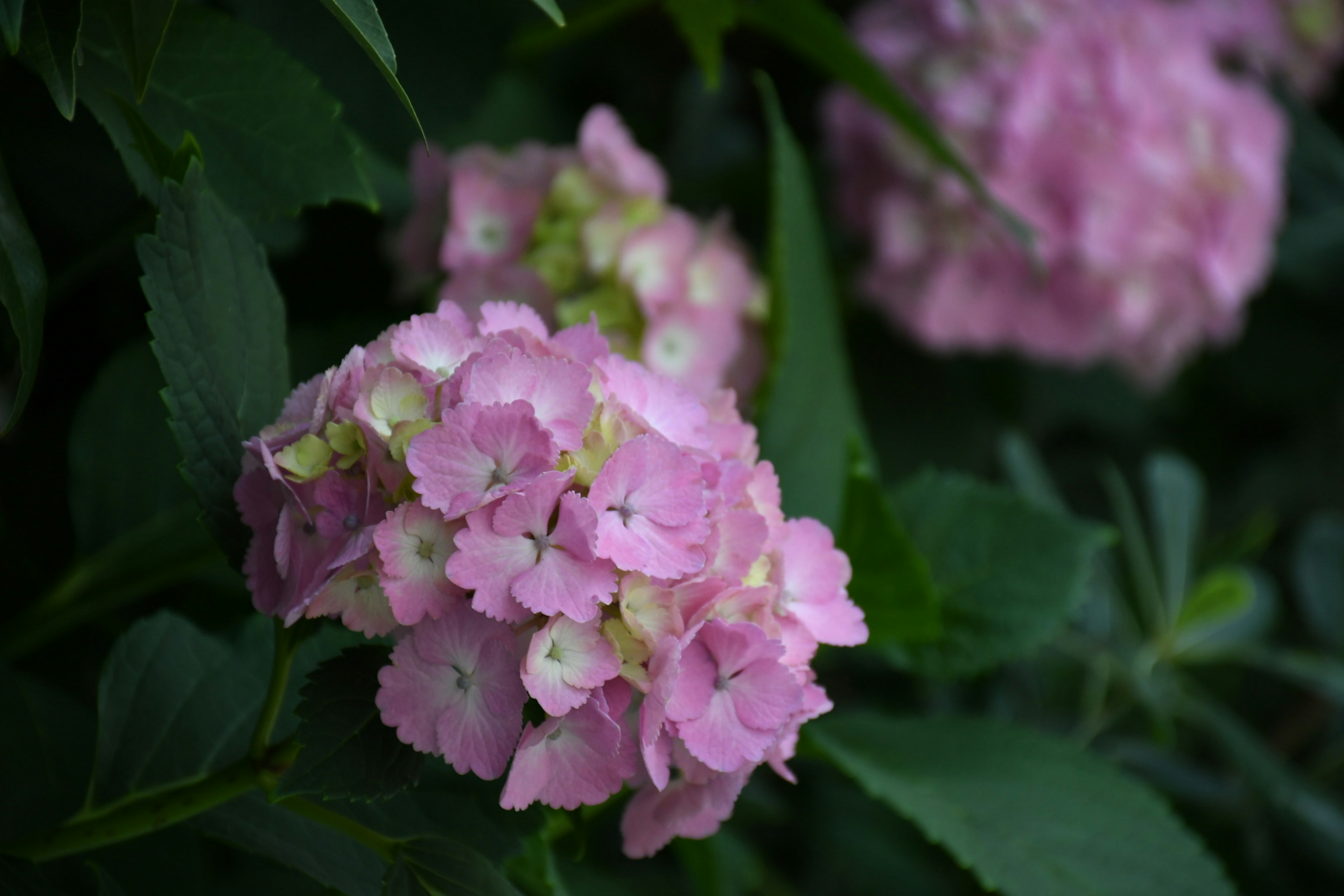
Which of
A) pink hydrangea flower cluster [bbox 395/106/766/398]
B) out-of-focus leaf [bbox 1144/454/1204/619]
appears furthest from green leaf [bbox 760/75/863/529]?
out-of-focus leaf [bbox 1144/454/1204/619]

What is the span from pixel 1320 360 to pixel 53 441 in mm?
1215

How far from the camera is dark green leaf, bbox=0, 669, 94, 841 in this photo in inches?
16.6

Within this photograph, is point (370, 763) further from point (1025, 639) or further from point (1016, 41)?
point (1016, 41)

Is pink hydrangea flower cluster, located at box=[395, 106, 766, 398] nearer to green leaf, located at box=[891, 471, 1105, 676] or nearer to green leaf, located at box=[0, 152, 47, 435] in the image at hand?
green leaf, located at box=[891, 471, 1105, 676]

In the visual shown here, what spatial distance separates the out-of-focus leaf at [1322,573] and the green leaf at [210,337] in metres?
1.06

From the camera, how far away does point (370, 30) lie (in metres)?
0.32

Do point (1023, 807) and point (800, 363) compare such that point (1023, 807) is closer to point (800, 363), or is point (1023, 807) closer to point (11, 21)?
point (800, 363)

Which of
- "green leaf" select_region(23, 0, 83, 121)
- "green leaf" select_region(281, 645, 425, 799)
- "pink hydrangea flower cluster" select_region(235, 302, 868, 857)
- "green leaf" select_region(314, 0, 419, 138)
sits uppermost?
"green leaf" select_region(314, 0, 419, 138)

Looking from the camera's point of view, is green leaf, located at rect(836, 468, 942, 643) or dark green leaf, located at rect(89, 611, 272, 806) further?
green leaf, located at rect(836, 468, 942, 643)

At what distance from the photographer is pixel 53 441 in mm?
636

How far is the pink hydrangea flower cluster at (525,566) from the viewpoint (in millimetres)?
325

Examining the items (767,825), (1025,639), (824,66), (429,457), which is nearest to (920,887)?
(767,825)

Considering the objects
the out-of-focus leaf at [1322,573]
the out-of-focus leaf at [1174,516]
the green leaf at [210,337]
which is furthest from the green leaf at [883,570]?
the out-of-focus leaf at [1322,573]

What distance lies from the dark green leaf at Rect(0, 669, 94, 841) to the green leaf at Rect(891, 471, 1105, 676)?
44cm
